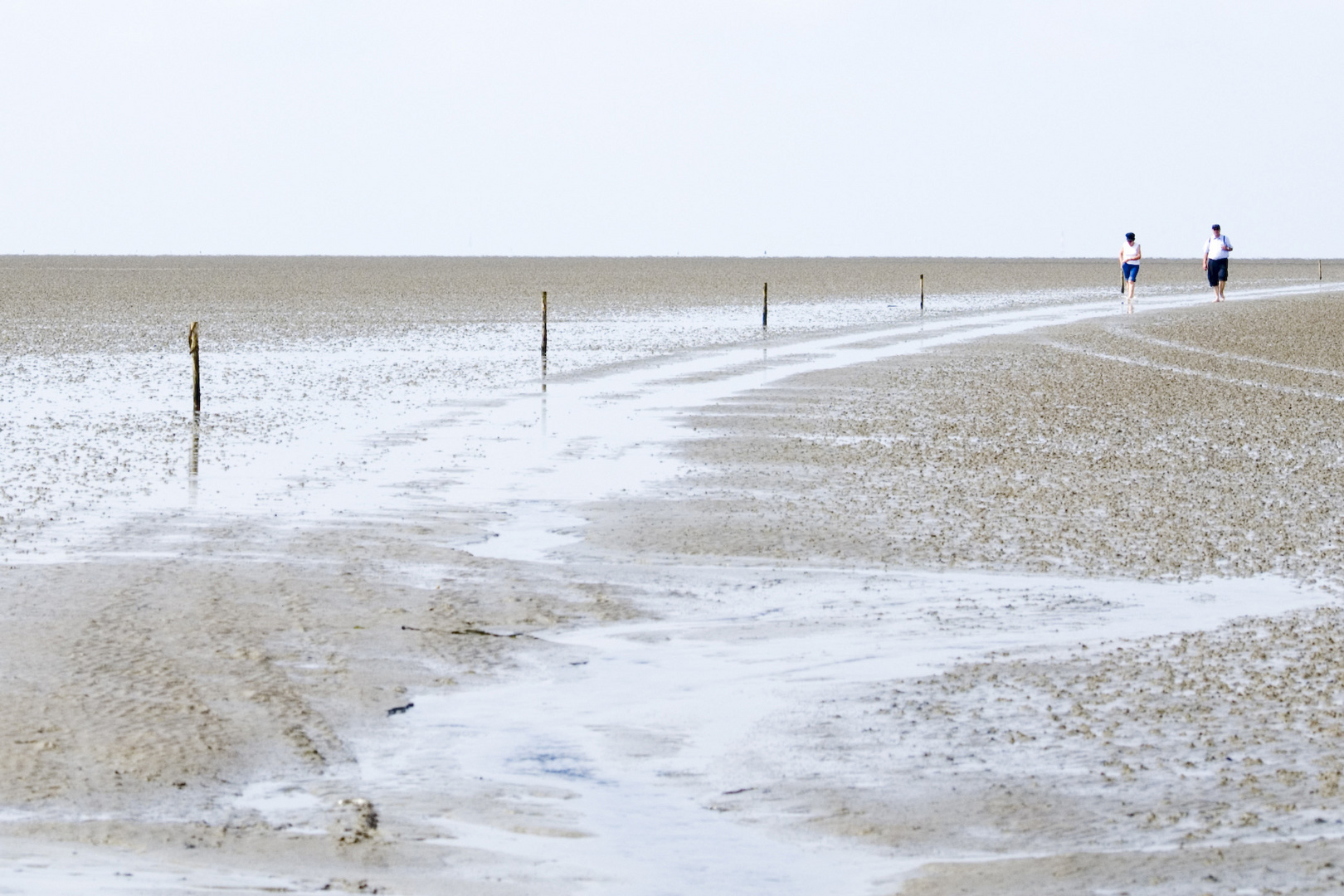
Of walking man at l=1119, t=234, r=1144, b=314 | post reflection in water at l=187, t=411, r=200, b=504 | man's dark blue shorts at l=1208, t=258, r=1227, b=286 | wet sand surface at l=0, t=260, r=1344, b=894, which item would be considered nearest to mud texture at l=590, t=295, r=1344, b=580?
wet sand surface at l=0, t=260, r=1344, b=894

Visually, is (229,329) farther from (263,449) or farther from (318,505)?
(318,505)

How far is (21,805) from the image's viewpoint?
6.02 m

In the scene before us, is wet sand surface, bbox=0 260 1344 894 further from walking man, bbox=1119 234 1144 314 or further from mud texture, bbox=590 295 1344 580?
walking man, bbox=1119 234 1144 314

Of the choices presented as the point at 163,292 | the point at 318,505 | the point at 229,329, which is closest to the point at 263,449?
the point at 318,505

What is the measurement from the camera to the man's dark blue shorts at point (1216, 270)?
47.4 meters

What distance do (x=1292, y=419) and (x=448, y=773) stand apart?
14.2 meters

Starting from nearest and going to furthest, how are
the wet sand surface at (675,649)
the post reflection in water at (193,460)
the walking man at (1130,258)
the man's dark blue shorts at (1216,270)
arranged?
the wet sand surface at (675,649) → the post reflection in water at (193,460) → the walking man at (1130,258) → the man's dark blue shorts at (1216,270)

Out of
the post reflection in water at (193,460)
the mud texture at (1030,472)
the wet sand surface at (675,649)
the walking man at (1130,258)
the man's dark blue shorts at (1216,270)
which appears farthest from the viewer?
the man's dark blue shorts at (1216,270)

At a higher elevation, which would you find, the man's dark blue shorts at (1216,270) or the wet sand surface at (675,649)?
the man's dark blue shorts at (1216,270)

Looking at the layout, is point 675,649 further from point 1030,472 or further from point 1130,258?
point 1130,258

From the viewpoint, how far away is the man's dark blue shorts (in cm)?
4742

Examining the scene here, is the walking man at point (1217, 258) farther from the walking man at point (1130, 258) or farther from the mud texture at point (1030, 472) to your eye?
the mud texture at point (1030, 472)

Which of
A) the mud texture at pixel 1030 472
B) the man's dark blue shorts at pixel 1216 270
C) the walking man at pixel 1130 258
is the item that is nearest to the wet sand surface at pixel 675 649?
the mud texture at pixel 1030 472

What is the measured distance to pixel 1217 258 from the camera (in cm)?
4647
